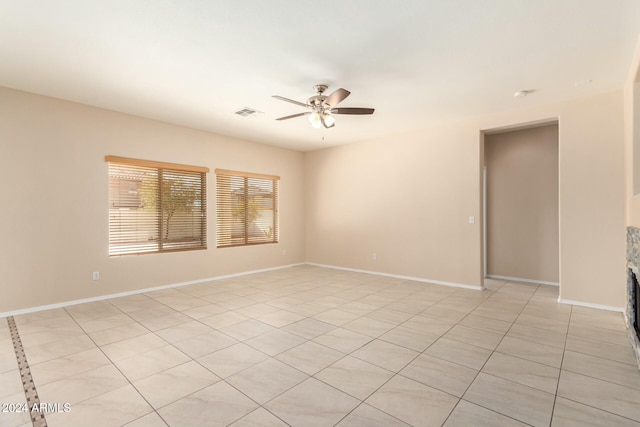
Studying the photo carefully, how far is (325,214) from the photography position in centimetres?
723

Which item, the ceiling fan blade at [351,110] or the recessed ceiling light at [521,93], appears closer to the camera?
the ceiling fan blade at [351,110]

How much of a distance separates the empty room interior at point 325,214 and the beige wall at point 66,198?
0.03 metres

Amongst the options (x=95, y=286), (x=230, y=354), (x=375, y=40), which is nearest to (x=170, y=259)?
(x=95, y=286)

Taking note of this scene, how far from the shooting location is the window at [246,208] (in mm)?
6047

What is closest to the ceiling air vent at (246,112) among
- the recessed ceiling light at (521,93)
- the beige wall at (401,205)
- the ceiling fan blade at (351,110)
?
the ceiling fan blade at (351,110)

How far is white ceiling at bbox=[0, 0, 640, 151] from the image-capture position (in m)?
2.31

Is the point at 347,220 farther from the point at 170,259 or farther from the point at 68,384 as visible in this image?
the point at 68,384

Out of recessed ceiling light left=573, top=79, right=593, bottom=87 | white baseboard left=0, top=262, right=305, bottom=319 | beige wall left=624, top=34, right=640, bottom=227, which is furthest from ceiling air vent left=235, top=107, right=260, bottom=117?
beige wall left=624, top=34, right=640, bottom=227

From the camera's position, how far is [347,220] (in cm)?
681

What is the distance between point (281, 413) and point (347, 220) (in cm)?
508

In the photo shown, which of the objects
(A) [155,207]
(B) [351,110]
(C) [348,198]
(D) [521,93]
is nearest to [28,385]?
(A) [155,207]

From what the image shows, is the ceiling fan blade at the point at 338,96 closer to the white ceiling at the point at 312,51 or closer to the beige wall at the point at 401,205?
the white ceiling at the point at 312,51

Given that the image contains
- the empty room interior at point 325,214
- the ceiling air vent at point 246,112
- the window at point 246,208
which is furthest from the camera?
the window at point 246,208

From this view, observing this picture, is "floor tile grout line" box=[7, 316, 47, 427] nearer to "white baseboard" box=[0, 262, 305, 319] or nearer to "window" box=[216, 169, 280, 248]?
"white baseboard" box=[0, 262, 305, 319]
